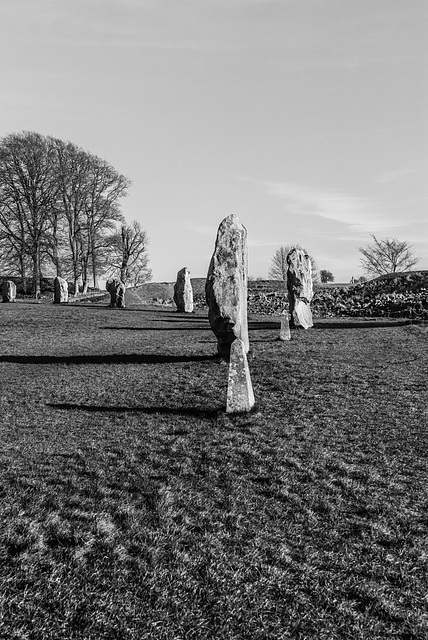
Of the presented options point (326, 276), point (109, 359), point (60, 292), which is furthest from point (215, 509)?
point (326, 276)

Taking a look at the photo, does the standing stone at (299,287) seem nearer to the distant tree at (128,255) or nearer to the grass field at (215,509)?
the grass field at (215,509)

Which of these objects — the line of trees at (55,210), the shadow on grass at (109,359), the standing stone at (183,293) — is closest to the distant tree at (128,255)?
the line of trees at (55,210)

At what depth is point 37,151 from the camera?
43531 millimetres

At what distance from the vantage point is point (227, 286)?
1405cm

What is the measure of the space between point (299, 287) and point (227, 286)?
943 centimetres

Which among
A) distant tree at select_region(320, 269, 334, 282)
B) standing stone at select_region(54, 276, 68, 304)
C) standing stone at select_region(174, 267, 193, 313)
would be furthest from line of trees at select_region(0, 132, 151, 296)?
distant tree at select_region(320, 269, 334, 282)

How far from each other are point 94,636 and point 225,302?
1090cm

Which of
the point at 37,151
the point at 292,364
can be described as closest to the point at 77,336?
the point at 292,364

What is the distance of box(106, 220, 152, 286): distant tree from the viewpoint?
5087 centimetres

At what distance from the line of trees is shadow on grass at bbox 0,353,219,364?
1174 inches

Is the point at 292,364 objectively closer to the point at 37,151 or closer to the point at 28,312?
the point at 28,312

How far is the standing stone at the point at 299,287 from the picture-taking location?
22.6 m

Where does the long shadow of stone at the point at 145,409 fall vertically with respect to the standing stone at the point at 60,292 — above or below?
below

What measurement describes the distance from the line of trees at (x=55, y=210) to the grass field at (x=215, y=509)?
1425 inches
